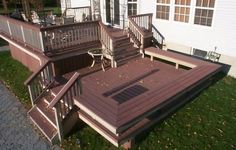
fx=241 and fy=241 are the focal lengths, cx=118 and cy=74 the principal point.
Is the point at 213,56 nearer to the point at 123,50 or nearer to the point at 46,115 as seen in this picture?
the point at 123,50

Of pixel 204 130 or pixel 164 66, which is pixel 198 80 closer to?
pixel 204 130

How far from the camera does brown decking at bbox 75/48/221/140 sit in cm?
584

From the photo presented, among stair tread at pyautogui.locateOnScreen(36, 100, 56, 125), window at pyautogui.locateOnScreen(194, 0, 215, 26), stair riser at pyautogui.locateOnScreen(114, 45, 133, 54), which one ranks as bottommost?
stair tread at pyautogui.locateOnScreen(36, 100, 56, 125)

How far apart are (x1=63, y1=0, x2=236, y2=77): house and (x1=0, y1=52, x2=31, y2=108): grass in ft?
21.6

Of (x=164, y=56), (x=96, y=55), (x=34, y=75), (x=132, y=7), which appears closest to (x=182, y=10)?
A: (x=164, y=56)

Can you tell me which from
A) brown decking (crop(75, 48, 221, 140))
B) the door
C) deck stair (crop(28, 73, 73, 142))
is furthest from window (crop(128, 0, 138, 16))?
deck stair (crop(28, 73, 73, 142))

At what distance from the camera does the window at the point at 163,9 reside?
11.3m

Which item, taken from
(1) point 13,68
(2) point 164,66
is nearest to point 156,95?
(2) point 164,66

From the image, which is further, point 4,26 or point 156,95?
point 4,26

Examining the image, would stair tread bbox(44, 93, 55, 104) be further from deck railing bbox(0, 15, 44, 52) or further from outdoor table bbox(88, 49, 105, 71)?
outdoor table bbox(88, 49, 105, 71)

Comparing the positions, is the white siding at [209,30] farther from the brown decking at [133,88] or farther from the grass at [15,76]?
the grass at [15,76]

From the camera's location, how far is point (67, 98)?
22.1 feet

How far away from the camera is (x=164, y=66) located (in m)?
10.2

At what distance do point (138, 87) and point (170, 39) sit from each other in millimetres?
4320
